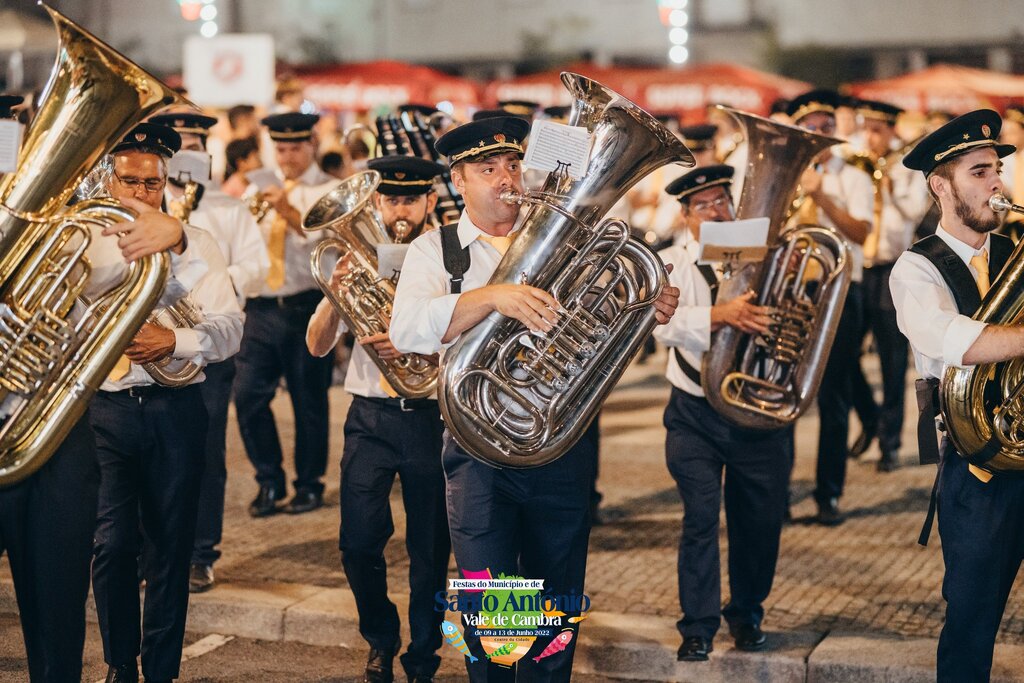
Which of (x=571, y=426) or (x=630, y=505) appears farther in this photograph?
(x=630, y=505)

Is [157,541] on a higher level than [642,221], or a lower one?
lower

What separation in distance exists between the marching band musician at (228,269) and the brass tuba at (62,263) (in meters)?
2.54

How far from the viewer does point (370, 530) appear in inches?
235

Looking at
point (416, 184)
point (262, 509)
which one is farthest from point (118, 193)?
point (262, 509)

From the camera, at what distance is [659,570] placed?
737 cm

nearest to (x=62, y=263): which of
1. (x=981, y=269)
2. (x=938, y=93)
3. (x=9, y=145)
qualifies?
(x=9, y=145)

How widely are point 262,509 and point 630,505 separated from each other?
232 cm

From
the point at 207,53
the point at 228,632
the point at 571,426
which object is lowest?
the point at 228,632

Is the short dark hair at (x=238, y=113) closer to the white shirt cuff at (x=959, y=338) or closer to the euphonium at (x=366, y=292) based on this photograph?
the euphonium at (x=366, y=292)

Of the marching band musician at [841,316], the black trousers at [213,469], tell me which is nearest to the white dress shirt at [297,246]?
the black trousers at [213,469]

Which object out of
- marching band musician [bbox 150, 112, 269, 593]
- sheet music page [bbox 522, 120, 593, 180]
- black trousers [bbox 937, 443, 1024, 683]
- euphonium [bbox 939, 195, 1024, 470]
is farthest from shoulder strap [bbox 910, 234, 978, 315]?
marching band musician [bbox 150, 112, 269, 593]

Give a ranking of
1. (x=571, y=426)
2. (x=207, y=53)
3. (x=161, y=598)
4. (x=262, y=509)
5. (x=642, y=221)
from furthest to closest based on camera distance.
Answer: (x=207, y=53), (x=642, y=221), (x=262, y=509), (x=161, y=598), (x=571, y=426)

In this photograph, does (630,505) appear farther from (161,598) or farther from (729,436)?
(161,598)

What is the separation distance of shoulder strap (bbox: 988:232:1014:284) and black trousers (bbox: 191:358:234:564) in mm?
3971
